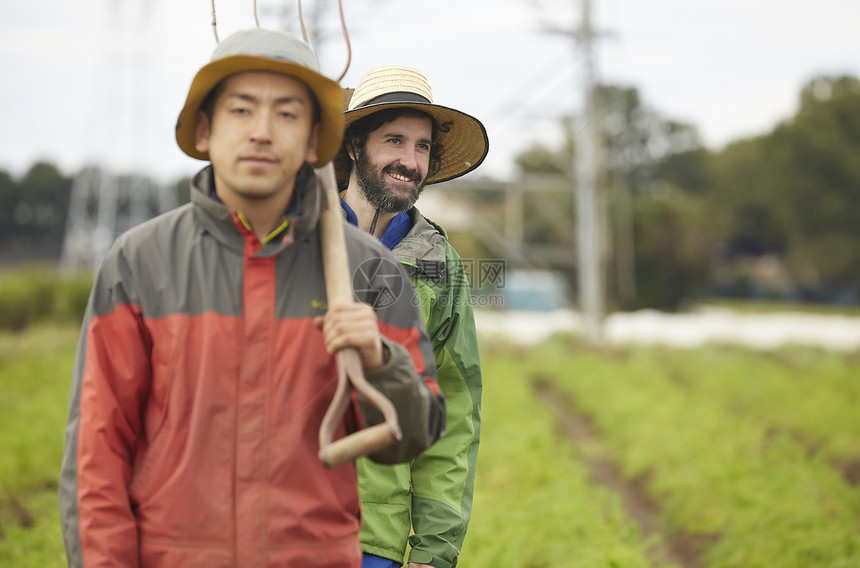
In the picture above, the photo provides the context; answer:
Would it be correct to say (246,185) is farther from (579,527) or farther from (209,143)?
(579,527)

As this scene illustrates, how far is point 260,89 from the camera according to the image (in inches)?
65.5

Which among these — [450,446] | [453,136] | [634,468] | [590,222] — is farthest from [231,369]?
[590,222]

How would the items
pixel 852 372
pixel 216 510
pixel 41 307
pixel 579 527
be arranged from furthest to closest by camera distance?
pixel 41 307 → pixel 852 372 → pixel 579 527 → pixel 216 510

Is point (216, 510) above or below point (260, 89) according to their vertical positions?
below

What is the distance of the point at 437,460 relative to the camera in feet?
8.14

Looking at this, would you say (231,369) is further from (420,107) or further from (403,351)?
(420,107)

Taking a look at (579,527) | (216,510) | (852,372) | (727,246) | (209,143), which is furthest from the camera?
(727,246)

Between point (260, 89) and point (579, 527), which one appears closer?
point (260, 89)

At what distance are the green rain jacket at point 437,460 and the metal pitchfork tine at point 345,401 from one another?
2.37 ft

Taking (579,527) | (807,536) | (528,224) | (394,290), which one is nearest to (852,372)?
(807,536)

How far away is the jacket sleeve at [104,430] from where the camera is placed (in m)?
1.53

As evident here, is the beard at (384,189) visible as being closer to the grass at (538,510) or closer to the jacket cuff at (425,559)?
the grass at (538,510)

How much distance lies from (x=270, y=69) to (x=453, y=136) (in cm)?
110

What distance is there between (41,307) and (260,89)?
14599mm
